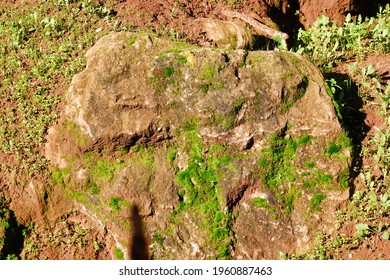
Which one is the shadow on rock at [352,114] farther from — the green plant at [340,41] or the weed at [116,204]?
the weed at [116,204]

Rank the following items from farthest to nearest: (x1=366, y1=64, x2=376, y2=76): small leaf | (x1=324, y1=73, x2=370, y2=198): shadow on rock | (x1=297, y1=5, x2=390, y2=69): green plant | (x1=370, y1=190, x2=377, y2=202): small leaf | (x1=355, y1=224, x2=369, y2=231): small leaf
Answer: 1. (x1=297, y1=5, x2=390, y2=69): green plant
2. (x1=366, y1=64, x2=376, y2=76): small leaf
3. (x1=324, y1=73, x2=370, y2=198): shadow on rock
4. (x1=370, y1=190, x2=377, y2=202): small leaf
5. (x1=355, y1=224, x2=369, y2=231): small leaf

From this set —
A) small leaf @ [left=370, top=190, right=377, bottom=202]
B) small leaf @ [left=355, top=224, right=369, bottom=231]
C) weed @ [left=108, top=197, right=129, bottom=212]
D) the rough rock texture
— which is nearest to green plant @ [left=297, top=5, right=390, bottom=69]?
the rough rock texture

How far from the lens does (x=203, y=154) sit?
15.6 ft

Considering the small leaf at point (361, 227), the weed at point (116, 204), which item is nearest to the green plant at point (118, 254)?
the weed at point (116, 204)

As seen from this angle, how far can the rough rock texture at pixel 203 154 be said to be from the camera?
4625 millimetres

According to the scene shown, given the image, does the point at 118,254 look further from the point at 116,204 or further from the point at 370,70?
the point at 370,70

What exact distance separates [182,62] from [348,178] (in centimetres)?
223

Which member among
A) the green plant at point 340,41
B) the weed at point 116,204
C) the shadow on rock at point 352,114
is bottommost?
the weed at point 116,204

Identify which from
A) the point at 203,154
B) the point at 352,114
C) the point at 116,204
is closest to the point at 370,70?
the point at 352,114

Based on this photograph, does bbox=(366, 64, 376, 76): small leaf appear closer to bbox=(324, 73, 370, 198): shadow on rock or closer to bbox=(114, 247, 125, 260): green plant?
bbox=(324, 73, 370, 198): shadow on rock

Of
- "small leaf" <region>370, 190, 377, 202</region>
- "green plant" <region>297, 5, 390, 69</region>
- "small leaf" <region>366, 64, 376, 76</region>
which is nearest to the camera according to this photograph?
"small leaf" <region>370, 190, 377, 202</region>

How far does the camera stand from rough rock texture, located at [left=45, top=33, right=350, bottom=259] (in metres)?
4.62

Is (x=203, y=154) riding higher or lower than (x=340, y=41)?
lower

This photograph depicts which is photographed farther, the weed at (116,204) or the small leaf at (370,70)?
the small leaf at (370,70)
